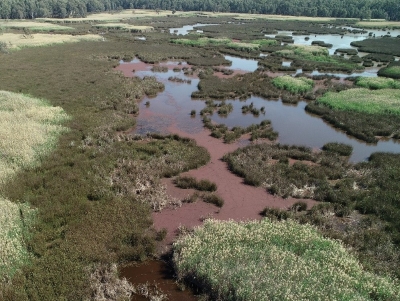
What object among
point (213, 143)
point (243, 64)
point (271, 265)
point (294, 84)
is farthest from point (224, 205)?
point (243, 64)

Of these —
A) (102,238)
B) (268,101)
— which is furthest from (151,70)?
(102,238)

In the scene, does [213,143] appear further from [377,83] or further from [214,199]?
[377,83]

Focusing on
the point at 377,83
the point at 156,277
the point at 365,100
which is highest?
the point at 377,83

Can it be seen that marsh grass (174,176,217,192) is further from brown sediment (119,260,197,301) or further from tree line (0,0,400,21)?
tree line (0,0,400,21)

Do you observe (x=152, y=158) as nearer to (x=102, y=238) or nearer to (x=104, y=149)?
(x=104, y=149)

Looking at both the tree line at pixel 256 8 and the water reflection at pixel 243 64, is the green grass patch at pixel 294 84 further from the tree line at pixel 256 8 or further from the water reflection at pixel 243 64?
the tree line at pixel 256 8

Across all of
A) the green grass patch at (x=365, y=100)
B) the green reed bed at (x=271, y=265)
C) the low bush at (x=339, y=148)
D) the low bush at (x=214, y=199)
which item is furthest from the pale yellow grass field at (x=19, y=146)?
the green grass patch at (x=365, y=100)

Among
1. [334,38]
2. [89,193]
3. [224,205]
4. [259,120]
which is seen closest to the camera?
[224,205]

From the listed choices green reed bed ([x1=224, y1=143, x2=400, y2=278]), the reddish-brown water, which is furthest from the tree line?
green reed bed ([x1=224, y1=143, x2=400, y2=278])
